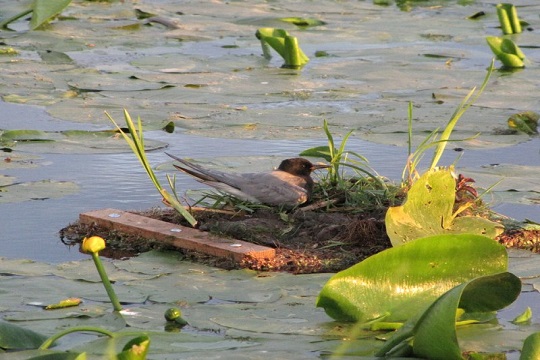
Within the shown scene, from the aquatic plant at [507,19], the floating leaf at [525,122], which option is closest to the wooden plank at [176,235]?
the floating leaf at [525,122]

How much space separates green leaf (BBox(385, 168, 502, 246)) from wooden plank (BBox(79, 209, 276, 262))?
16.6 inches

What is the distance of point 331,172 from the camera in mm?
4734

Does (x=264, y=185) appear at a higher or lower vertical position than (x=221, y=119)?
higher

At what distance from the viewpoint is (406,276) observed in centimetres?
319

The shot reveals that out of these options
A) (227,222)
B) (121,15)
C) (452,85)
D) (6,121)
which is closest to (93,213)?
(227,222)

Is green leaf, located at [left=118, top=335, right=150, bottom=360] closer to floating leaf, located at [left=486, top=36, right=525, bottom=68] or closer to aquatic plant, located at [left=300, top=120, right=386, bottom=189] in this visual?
aquatic plant, located at [left=300, top=120, right=386, bottom=189]

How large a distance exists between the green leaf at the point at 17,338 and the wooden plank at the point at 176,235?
44.4 inches

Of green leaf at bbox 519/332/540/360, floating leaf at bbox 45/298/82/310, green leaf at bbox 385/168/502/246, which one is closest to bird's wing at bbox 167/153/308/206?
green leaf at bbox 385/168/502/246

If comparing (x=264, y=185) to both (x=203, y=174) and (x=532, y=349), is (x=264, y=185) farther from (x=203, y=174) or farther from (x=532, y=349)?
(x=532, y=349)

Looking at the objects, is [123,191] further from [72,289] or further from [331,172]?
[72,289]

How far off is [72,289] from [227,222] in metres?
0.89

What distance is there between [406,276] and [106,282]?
787mm

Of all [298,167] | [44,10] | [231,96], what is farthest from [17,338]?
[231,96]

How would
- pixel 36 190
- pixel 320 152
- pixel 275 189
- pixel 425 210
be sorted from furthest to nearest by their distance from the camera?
1. pixel 320 152
2. pixel 36 190
3. pixel 275 189
4. pixel 425 210
